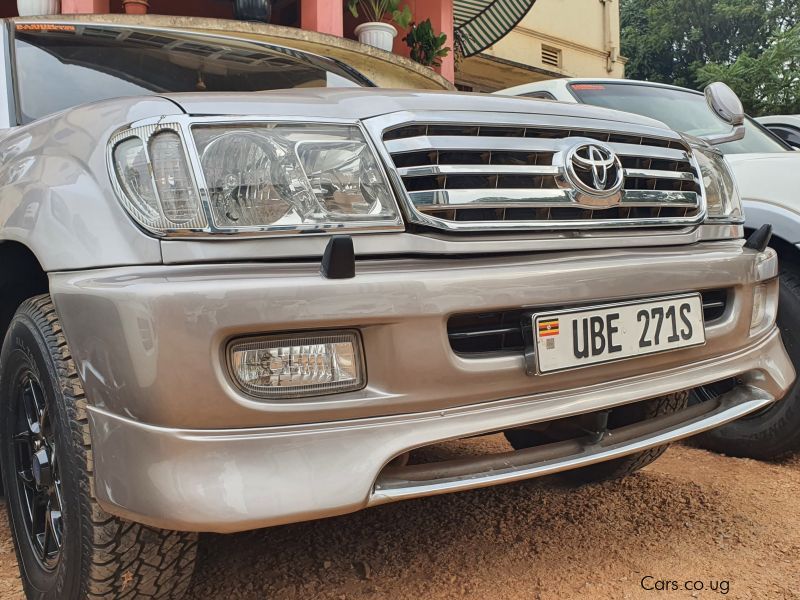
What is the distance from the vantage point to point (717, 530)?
201cm

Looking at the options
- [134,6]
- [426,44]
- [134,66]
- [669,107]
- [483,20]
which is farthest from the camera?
[483,20]

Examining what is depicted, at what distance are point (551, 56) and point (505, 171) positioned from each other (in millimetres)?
14465

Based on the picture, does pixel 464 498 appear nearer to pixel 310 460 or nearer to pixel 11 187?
pixel 310 460

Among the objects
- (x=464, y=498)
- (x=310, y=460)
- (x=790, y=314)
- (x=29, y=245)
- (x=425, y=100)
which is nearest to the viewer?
(x=310, y=460)

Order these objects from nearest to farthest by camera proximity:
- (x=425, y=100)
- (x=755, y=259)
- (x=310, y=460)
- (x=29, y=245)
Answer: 1. (x=310, y=460)
2. (x=29, y=245)
3. (x=425, y=100)
4. (x=755, y=259)

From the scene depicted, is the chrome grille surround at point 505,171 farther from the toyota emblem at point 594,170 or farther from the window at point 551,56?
the window at point 551,56

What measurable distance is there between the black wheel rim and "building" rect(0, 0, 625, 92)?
15.8 ft

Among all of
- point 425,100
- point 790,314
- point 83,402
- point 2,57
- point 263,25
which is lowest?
point 790,314

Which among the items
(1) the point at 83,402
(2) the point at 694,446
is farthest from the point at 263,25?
(1) the point at 83,402

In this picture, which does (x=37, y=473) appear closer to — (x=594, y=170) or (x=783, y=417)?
(x=594, y=170)

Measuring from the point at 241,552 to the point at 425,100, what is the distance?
1.26m

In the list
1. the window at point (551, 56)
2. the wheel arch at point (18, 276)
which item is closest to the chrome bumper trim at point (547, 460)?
the wheel arch at point (18, 276)

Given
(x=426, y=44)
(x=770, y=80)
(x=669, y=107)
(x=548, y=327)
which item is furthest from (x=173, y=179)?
(x=770, y=80)

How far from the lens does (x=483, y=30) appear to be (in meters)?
10.8
